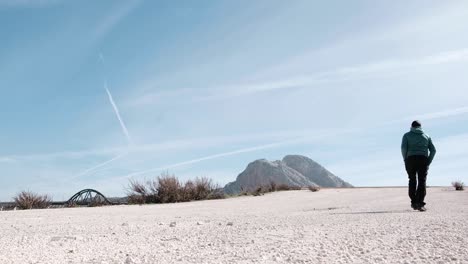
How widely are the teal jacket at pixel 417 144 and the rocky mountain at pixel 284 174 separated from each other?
9537mm

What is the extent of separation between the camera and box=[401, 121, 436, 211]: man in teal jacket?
1005 cm

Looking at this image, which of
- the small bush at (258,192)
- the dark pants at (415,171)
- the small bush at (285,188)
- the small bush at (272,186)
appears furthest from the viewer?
the small bush at (285,188)

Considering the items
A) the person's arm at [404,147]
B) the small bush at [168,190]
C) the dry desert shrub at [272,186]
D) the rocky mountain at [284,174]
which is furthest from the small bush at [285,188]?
the person's arm at [404,147]

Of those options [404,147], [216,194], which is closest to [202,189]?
[216,194]

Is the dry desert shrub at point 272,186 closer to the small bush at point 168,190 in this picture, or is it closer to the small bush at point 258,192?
the small bush at point 258,192

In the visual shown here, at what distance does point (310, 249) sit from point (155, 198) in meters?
10.9

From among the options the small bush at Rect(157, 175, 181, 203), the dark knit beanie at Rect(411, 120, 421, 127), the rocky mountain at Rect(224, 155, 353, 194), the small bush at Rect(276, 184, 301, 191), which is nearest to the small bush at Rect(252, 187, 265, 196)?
the rocky mountain at Rect(224, 155, 353, 194)

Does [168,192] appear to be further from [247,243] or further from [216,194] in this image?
[247,243]

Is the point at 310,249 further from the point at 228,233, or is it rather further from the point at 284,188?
the point at 284,188

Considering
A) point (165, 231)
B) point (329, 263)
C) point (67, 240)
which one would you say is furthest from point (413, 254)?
point (67, 240)

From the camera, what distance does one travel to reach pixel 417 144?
33.1 feet

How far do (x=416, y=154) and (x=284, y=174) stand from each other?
3323 cm

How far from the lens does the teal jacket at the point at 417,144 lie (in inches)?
397

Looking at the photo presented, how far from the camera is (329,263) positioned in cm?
361
